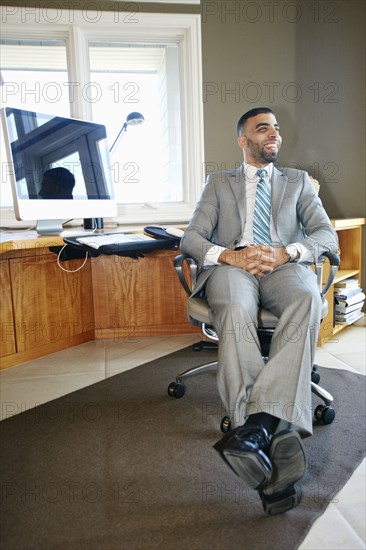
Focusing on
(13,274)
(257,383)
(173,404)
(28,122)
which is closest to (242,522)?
(257,383)

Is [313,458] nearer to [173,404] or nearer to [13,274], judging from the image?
[173,404]

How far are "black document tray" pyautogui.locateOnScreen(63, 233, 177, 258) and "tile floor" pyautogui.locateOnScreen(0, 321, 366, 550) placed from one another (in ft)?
2.66

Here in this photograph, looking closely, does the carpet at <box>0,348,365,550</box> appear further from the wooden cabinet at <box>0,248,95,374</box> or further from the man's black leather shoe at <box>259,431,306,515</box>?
the wooden cabinet at <box>0,248,95,374</box>

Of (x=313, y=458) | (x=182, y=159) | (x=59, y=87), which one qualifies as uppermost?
(x=59, y=87)

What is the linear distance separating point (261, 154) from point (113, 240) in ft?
2.92

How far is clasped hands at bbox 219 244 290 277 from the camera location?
1.87 m

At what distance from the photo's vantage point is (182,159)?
3.50 meters

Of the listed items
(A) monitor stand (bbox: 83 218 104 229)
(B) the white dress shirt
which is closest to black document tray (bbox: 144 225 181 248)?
(B) the white dress shirt

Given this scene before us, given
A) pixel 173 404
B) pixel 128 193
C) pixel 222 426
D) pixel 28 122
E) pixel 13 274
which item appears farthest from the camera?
pixel 128 193

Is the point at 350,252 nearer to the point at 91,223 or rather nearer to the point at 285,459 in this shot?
the point at 91,223

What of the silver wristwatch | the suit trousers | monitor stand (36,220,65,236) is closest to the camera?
the suit trousers

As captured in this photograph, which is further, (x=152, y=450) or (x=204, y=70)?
(x=204, y=70)

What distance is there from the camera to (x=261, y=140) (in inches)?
89.8

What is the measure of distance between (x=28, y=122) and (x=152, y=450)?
188 centimetres
